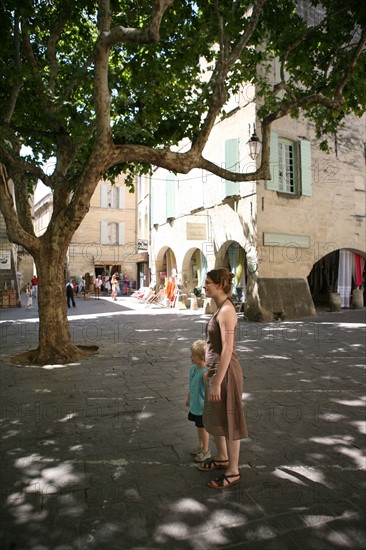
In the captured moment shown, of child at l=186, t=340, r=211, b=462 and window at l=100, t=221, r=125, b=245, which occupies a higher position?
window at l=100, t=221, r=125, b=245

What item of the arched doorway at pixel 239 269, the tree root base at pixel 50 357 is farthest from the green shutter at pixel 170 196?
the tree root base at pixel 50 357

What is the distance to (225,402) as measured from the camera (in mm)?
3090

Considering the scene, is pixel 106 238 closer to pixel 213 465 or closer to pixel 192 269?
pixel 192 269

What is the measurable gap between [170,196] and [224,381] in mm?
18019

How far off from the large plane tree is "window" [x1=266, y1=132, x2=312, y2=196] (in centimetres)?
450

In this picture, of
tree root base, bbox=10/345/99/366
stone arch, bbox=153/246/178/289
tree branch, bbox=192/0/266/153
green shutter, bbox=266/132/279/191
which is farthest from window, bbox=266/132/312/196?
tree root base, bbox=10/345/99/366

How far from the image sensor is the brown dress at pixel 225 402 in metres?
3.07

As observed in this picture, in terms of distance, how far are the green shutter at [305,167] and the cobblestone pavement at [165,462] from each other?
8.99 m

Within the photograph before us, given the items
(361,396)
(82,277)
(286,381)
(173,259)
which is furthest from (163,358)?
(82,277)

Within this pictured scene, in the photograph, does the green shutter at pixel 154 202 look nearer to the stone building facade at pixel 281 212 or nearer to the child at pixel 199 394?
the stone building facade at pixel 281 212

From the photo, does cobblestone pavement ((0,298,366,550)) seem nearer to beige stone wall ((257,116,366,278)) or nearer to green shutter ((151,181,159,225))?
beige stone wall ((257,116,366,278))

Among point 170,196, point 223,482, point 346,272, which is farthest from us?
point 170,196

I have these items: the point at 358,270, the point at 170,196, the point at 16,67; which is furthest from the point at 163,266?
the point at 16,67

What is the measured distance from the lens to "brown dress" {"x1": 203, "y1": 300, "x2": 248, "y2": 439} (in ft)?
10.1
